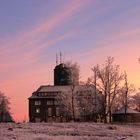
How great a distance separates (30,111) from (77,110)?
58.6m

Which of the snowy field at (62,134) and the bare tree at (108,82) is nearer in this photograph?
the snowy field at (62,134)

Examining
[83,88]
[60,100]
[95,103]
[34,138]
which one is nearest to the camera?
[34,138]

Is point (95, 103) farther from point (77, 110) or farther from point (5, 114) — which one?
point (5, 114)

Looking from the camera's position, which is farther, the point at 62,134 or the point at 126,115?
the point at 126,115

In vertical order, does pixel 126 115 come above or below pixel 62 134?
above

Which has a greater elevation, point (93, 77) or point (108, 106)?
point (93, 77)

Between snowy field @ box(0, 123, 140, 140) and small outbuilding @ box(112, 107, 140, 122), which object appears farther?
small outbuilding @ box(112, 107, 140, 122)

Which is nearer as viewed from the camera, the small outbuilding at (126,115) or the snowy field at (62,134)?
the snowy field at (62,134)

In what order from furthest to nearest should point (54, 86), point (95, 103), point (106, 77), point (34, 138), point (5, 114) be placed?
1. point (54, 86)
2. point (5, 114)
3. point (95, 103)
4. point (106, 77)
5. point (34, 138)

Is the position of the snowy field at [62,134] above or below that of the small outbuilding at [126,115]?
below

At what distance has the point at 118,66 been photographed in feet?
333

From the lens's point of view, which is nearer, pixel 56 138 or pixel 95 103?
pixel 56 138

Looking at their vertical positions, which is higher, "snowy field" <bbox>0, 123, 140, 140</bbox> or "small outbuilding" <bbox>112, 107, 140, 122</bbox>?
"small outbuilding" <bbox>112, 107, 140, 122</bbox>

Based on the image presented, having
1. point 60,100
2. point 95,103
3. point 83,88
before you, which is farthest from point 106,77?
point 60,100
